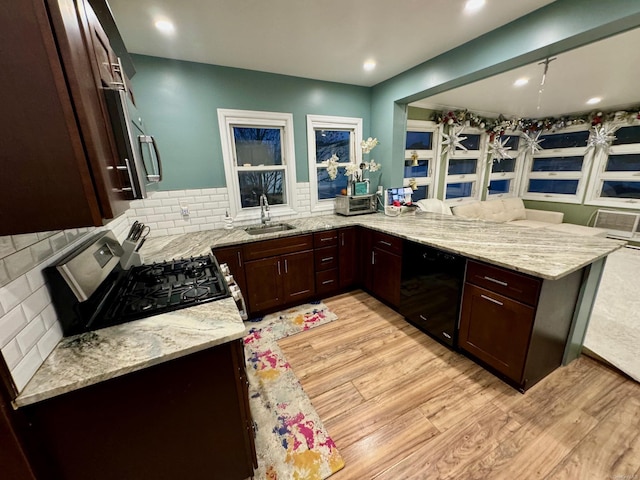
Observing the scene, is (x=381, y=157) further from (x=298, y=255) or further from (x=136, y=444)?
(x=136, y=444)

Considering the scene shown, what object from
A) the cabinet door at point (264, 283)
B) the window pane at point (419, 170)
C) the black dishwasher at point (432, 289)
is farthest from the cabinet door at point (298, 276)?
the window pane at point (419, 170)

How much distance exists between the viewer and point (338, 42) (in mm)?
2256

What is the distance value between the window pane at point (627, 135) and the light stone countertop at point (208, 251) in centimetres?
466

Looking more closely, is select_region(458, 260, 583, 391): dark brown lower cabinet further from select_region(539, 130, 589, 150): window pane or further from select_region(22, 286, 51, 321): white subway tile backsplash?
select_region(539, 130, 589, 150): window pane

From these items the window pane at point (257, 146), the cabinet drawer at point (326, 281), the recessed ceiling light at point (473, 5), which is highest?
the recessed ceiling light at point (473, 5)

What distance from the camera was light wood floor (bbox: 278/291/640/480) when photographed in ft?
4.34

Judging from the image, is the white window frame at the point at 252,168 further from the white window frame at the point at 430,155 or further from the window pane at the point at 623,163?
the window pane at the point at 623,163

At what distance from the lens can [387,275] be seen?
273 centimetres

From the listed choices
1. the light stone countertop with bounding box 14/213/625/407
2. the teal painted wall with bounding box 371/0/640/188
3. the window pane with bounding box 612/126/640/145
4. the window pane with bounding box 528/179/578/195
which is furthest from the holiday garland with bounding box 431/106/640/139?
the light stone countertop with bounding box 14/213/625/407

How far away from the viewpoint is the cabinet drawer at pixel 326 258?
9.48 ft

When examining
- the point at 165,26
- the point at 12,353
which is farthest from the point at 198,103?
the point at 12,353

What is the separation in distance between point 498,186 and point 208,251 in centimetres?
672

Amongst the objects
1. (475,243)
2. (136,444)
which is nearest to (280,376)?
(136,444)

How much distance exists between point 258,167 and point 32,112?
2474 millimetres
